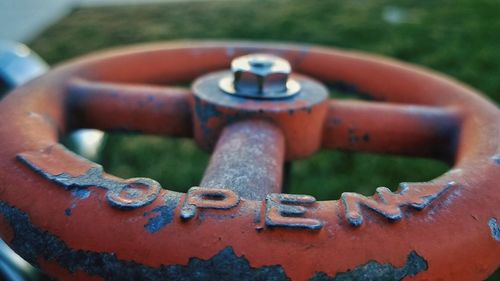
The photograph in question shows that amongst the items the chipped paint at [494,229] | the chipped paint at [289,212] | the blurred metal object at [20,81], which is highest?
the chipped paint at [289,212]

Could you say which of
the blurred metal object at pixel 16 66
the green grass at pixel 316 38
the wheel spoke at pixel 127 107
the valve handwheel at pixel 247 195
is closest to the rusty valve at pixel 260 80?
the valve handwheel at pixel 247 195

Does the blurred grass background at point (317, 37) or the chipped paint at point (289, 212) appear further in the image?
the blurred grass background at point (317, 37)

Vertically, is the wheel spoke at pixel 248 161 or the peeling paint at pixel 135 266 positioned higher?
the peeling paint at pixel 135 266

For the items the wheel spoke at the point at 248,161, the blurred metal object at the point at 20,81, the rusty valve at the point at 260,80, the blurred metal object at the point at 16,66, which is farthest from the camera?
the blurred metal object at the point at 16,66

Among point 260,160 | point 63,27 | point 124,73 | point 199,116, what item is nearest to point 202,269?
point 260,160

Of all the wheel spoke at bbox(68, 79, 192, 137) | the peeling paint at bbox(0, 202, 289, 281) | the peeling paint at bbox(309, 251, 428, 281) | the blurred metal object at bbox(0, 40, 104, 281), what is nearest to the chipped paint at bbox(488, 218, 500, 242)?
the peeling paint at bbox(309, 251, 428, 281)

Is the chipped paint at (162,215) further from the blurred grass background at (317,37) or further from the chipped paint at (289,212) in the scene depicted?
the blurred grass background at (317,37)

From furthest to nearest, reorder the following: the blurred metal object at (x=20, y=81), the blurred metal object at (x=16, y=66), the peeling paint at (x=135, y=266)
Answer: the blurred metal object at (x=16, y=66) < the blurred metal object at (x=20, y=81) < the peeling paint at (x=135, y=266)

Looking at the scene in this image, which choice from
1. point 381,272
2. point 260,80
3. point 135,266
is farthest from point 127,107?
point 381,272

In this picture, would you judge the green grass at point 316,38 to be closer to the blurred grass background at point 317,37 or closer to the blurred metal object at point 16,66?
the blurred grass background at point 317,37
